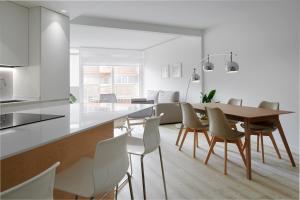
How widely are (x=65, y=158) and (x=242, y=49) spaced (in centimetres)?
409

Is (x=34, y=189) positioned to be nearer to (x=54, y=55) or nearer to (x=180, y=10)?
(x=54, y=55)

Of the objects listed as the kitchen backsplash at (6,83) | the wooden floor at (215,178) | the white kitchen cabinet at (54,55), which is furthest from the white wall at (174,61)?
the kitchen backsplash at (6,83)

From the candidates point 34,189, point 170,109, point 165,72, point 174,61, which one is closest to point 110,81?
point 165,72

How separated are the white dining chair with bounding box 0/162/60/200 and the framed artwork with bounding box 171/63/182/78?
608 cm

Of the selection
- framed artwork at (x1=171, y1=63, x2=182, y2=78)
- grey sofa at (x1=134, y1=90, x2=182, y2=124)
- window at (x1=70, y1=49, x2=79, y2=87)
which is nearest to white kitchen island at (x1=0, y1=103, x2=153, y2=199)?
grey sofa at (x1=134, y1=90, x2=182, y2=124)

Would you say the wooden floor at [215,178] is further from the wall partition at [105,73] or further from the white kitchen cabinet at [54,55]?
the wall partition at [105,73]

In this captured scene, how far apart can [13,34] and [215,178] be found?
330 cm

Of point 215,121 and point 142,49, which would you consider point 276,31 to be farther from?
point 142,49

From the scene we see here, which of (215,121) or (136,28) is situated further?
(136,28)

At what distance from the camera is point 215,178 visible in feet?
8.50

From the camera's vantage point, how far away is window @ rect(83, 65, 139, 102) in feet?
27.5

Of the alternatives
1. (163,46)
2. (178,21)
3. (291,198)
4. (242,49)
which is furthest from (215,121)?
(163,46)

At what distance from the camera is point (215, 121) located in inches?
113

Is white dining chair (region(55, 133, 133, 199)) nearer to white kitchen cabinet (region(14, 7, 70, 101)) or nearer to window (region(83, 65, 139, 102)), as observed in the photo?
white kitchen cabinet (region(14, 7, 70, 101))
